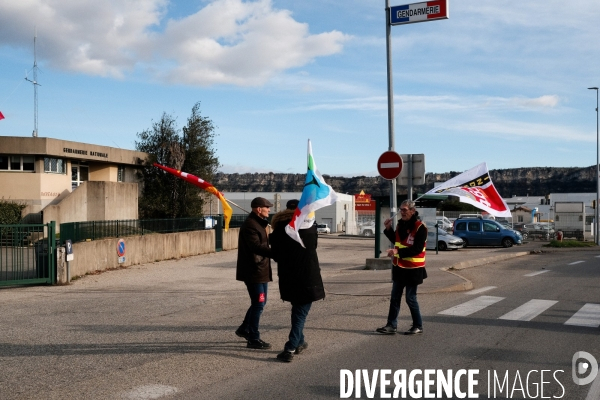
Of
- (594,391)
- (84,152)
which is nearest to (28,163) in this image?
(84,152)

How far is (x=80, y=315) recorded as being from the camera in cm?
1075

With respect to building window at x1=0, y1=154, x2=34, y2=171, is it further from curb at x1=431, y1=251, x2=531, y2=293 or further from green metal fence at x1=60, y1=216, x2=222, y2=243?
curb at x1=431, y1=251, x2=531, y2=293

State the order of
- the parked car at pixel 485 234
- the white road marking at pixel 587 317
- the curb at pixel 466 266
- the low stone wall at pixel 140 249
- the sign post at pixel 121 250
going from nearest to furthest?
the white road marking at pixel 587 317
the curb at pixel 466 266
the low stone wall at pixel 140 249
the sign post at pixel 121 250
the parked car at pixel 485 234

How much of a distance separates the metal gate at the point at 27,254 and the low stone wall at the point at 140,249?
32 centimetres

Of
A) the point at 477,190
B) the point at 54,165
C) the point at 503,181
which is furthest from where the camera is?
the point at 503,181

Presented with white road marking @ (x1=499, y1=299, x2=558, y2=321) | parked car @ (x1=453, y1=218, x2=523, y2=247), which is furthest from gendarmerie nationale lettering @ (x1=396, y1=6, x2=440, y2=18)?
parked car @ (x1=453, y1=218, x2=523, y2=247)

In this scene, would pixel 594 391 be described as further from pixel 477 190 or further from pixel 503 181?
pixel 503 181

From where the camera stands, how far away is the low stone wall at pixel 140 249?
1711 centimetres

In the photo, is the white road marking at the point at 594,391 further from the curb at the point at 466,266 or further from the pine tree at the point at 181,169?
the pine tree at the point at 181,169

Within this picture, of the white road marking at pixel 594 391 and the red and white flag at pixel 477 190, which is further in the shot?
the red and white flag at pixel 477 190

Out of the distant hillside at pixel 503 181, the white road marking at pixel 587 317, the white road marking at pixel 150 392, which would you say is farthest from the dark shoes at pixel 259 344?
the distant hillside at pixel 503 181

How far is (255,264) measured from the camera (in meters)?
7.63

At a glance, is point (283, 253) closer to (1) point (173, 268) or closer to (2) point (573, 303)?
(2) point (573, 303)

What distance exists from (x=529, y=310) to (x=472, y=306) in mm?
961
